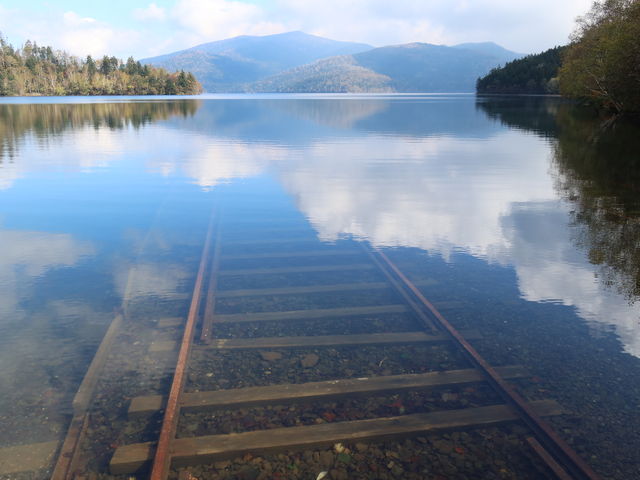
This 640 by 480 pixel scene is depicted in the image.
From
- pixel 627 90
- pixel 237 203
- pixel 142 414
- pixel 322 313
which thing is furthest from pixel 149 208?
pixel 627 90

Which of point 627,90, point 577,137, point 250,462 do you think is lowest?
point 250,462

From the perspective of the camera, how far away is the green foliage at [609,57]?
58406 mm

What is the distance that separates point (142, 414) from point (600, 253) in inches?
478

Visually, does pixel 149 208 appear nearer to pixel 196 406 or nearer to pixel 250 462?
pixel 196 406

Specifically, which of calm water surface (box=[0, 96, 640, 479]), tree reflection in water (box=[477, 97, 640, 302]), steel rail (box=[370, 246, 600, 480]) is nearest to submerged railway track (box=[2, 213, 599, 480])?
steel rail (box=[370, 246, 600, 480])

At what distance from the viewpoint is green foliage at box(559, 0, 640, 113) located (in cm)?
5841

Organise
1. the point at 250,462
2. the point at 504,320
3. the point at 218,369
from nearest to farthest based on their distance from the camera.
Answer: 1. the point at 250,462
2. the point at 218,369
3. the point at 504,320

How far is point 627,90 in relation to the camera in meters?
60.7

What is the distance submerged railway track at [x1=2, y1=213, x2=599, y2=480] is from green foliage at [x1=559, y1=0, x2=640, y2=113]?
62888 mm

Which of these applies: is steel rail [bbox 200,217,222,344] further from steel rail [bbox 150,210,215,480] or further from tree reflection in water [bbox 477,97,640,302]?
tree reflection in water [bbox 477,97,640,302]

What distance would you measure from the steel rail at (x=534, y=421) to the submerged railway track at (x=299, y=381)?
0.05ft

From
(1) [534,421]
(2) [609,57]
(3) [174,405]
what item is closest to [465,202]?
(1) [534,421]

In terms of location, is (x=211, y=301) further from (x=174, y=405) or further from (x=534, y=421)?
(x=534, y=421)

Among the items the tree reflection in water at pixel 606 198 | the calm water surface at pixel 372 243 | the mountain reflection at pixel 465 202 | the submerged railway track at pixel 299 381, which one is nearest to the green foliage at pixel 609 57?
the tree reflection in water at pixel 606 198
